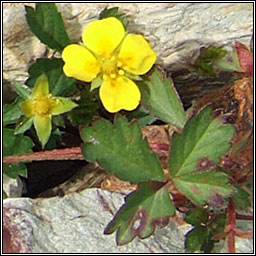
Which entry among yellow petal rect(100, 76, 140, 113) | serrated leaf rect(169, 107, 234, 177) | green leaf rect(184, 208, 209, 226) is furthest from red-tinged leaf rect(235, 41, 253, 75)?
green leaf rect(184, 208, 209, 226)

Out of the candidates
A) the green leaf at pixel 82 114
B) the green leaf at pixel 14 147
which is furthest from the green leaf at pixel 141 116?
the green leaf at pixel 14 147

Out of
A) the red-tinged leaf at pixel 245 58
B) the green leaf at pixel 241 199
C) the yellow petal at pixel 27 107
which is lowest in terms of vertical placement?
the green leaf at pixel 241 199

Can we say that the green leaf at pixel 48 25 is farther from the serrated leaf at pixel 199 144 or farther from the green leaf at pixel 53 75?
the serrated leaf at pixel 199 144

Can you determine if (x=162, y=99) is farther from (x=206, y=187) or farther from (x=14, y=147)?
(x=14, y=147)

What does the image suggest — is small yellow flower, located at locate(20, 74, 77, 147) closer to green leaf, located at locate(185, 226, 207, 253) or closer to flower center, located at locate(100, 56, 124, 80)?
flower center, located at locate(100, 56, 124, 80)

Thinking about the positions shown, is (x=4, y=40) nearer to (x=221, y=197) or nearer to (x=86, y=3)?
(x=86, y=3)

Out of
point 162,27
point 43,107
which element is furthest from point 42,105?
point 162,27
